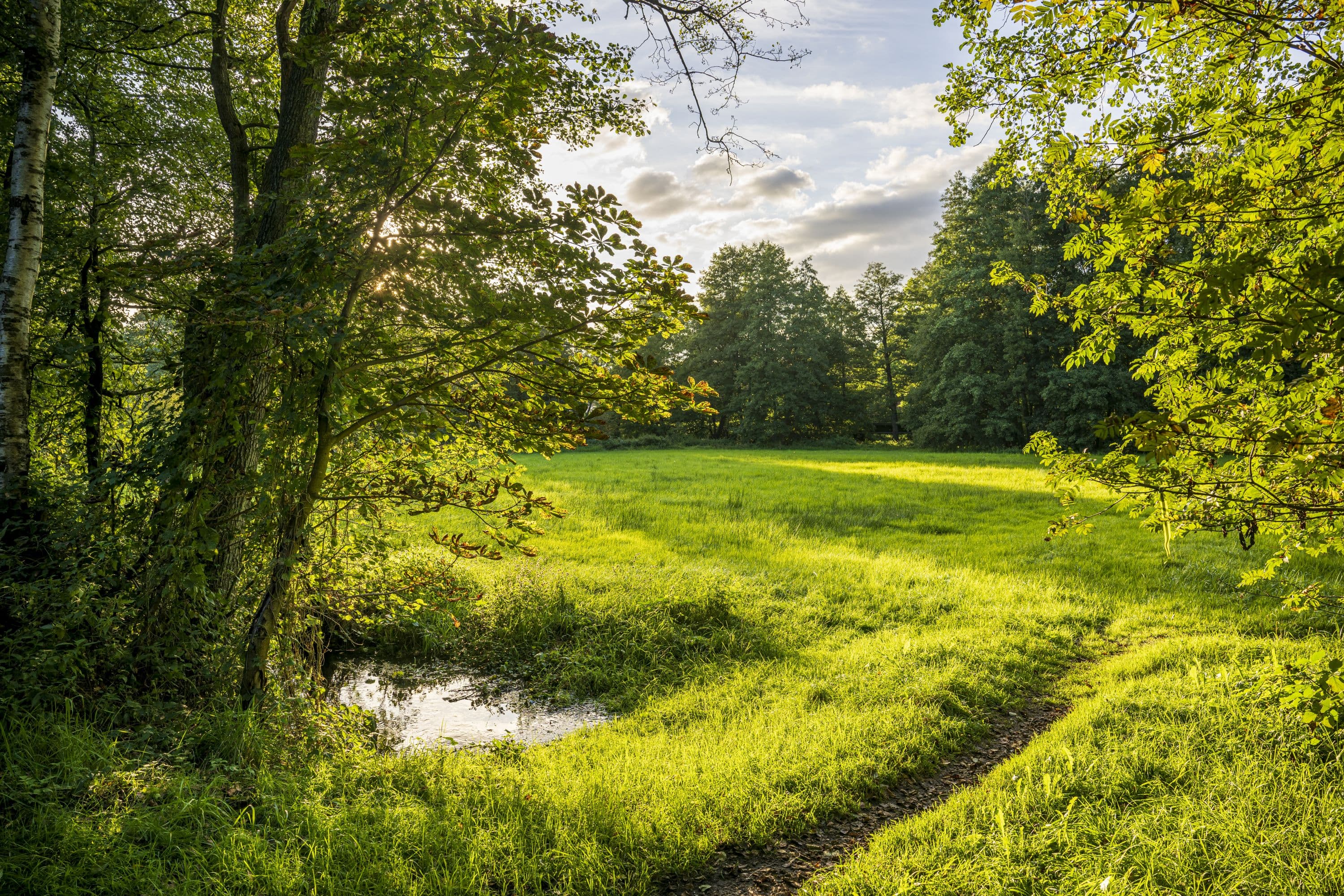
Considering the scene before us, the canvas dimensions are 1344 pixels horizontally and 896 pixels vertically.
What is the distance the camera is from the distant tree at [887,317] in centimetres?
4931

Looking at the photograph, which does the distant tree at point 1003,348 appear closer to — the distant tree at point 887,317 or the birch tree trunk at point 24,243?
the distant tree at point 887,317

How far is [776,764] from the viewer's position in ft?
14.9

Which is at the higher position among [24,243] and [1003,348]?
[1003,348]

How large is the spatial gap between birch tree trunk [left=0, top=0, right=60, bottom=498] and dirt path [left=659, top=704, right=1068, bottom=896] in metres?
4.91

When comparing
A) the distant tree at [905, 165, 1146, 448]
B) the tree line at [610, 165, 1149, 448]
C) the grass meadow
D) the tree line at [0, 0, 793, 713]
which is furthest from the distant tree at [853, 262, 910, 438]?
the tree line at [0, 0, 793, 713]

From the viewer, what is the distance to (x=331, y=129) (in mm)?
4441

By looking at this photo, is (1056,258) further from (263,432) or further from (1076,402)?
(263,432)

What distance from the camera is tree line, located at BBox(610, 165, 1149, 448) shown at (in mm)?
34438

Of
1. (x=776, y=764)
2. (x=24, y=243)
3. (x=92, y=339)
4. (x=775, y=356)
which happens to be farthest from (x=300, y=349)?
(x=775, y=356)

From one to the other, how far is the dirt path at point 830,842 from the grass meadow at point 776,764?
87 mm

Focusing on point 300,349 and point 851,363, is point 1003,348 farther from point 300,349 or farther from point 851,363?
point 300,349

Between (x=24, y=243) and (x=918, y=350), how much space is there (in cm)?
4235

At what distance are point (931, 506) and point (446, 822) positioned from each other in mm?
14142

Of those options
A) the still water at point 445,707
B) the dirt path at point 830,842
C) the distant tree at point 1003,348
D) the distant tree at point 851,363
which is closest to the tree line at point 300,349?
the still water at point 445,707
